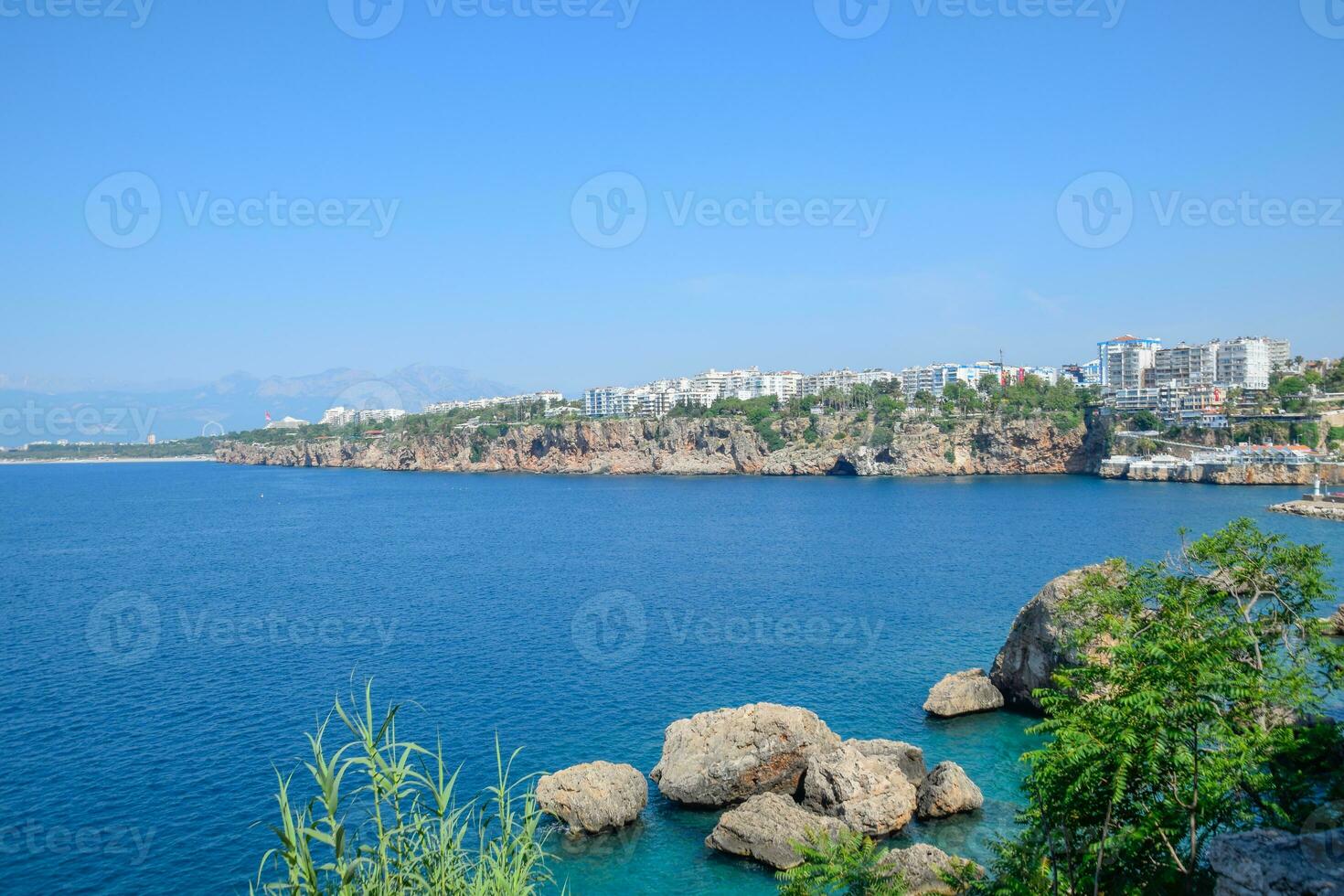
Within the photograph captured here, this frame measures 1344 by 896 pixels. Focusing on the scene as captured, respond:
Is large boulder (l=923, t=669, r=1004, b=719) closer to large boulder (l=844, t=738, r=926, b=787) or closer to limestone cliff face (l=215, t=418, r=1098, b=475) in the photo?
large boulder (l=844, t=738, r=926, b=787)

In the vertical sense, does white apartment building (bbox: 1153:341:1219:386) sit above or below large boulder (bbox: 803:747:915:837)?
above

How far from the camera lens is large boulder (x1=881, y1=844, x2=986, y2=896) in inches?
635

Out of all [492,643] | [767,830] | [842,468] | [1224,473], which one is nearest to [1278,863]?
[767,830]

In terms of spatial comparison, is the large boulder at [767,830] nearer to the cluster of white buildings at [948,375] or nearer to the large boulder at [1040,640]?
the large boulder at [1040,640]

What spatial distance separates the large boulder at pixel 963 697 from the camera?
26625 millimetres

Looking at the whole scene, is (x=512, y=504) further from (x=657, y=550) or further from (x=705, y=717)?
(x=705, y=717)

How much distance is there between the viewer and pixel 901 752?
2209 centimetres

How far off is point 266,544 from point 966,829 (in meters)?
58.5

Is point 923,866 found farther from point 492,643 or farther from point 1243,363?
point 1243,363

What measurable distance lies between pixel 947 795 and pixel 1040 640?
26.3ft

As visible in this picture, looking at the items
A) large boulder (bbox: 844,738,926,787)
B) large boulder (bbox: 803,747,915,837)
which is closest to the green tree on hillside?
large boulder (bbox: 803,747,915,837)

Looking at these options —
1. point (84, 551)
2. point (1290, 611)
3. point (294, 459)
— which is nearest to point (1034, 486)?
point (1290, 611)

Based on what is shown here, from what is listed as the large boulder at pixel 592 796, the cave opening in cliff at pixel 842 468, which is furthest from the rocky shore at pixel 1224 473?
the large boulder at pixel 592 796

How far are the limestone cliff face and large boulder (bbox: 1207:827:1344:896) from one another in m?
113
